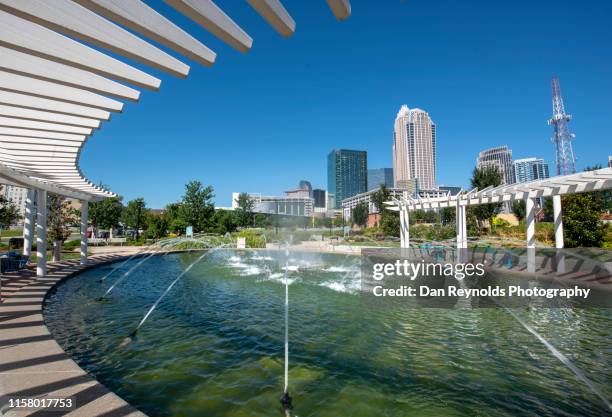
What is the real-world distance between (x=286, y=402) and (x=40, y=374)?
311 cm

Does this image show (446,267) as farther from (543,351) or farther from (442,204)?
(543,351)

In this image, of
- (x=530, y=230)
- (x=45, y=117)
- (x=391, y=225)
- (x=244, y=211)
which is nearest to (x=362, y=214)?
(x=244, y=211)

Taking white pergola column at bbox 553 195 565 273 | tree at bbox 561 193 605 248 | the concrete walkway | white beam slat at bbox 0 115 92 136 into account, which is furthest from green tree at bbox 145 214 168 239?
tree at bbox 561 193 605 248

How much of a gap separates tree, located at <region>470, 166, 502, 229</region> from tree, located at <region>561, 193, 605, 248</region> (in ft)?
46.7

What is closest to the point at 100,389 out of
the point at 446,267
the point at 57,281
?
the point at 57,281

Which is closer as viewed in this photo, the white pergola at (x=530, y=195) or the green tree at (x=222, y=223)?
the white pergola at (x=530, y=195)

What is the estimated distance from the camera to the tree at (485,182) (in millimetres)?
31453

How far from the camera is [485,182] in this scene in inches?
1244

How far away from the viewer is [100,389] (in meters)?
3.41

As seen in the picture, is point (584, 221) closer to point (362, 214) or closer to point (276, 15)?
point (276, 15)

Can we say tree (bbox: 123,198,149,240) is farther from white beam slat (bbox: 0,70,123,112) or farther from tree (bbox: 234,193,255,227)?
white beam slat (bbox: 0,70,123,112)

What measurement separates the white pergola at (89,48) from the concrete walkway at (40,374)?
371 cm

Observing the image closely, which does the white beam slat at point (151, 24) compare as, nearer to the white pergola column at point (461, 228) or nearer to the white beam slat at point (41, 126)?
the white beam slat at point (41, 126)

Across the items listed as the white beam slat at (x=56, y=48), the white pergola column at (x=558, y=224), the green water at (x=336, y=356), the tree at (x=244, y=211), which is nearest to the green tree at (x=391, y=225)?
the white pergola column at (x=558, y=224)
